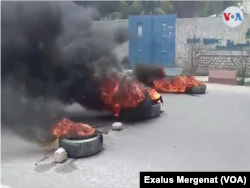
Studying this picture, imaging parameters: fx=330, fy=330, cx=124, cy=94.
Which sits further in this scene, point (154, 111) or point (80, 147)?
point (154, 111)

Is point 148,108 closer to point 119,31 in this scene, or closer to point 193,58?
point 119,31

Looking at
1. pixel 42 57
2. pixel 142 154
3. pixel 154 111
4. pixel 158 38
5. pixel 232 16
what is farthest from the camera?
pixel 158 38

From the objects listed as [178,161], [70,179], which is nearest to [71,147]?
[70,179]

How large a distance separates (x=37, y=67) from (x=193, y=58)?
952cm

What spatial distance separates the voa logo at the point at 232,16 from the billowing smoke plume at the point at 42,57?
28.0ft

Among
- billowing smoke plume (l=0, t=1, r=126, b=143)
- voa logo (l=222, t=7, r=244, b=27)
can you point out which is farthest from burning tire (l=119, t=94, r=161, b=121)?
voa logo (l=222, t=7, r=244, b=27)

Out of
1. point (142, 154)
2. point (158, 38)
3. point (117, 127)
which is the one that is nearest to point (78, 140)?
point (142, 154)

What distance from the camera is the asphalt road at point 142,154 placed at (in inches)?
161

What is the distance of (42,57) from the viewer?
610 centimetres

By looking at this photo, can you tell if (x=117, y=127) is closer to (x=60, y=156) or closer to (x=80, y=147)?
(x=80, y=147)

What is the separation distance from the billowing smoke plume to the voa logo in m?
8.54

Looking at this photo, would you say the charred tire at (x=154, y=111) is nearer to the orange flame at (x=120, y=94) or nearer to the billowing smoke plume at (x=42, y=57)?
the orange flame at (x=120, y=94)

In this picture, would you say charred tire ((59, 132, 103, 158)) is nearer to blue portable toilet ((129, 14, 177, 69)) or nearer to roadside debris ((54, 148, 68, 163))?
roadside debris ((54, 148, 68, 163))
